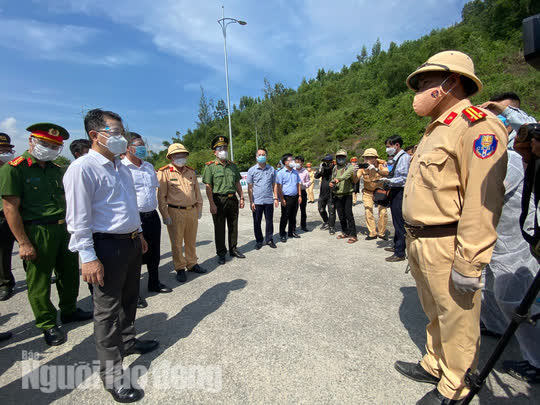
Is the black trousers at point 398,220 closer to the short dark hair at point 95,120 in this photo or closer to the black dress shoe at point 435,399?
the black dress shoe at point 435,399

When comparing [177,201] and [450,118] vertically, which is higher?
[450,118]

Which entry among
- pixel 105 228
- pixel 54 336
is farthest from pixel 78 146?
pixel 105 228

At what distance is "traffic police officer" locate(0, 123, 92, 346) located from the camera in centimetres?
258

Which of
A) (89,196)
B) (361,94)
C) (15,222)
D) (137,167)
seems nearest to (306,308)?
(89,196)

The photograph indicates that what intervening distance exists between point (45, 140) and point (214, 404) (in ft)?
9.48

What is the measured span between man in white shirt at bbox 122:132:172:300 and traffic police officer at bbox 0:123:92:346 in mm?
813

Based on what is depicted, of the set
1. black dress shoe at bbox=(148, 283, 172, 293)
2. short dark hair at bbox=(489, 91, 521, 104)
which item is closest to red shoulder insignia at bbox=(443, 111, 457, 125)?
short dark hair at bbox=(489, 91, 521, 104)

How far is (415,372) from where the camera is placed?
2.07 metres

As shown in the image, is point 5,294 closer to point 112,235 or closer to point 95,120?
point 112,235

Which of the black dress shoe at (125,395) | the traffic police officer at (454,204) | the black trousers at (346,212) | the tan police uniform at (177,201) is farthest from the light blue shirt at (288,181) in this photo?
the black dress shoe at (125,395)

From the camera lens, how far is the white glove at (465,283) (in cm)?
154

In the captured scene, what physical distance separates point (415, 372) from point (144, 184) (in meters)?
3.52

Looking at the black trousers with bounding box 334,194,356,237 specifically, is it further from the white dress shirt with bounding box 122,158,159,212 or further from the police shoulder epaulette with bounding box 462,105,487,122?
the police shoulder epaulette with bounding box 462,105,487,122

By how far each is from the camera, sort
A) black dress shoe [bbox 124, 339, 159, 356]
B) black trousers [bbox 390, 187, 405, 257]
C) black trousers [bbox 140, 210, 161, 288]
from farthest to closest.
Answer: black trousers [bbox 390, 187, 405, 257]
black trousers [bbox 140, 210, 161, 288]
black dress shoe [bbox 124, 339, 159, 356]
